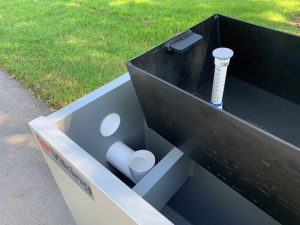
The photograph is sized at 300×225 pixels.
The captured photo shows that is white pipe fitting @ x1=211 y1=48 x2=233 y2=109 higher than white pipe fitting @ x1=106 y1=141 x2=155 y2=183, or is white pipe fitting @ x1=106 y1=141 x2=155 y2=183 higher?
white pipe fitting @ x1=211 y1=48 x2=233 y2=109

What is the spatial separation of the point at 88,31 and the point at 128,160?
2.04m

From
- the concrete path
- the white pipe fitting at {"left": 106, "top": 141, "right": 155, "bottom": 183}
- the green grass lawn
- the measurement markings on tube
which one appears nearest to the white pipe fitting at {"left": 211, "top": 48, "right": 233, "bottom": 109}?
the white pipe fitting at {"left": 106, "top": 141, "right": 155, "bottom": 183}

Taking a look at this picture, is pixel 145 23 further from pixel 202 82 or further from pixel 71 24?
pixel 202 82

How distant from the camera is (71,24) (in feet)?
9.27

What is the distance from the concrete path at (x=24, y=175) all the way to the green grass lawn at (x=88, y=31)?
7.2 inches

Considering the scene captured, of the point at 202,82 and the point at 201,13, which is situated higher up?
the point at 202,82

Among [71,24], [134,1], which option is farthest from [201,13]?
[71,24]

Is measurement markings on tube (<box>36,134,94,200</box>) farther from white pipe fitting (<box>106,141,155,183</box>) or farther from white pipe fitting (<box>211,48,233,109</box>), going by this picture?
white pipe fitting (<box>211,48,233,109</box>)

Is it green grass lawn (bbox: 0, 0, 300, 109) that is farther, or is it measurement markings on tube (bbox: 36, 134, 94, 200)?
green grass lawn (bbox: 0, 0, 300, 109)

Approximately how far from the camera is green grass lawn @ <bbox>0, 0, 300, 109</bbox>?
2178 millimetres

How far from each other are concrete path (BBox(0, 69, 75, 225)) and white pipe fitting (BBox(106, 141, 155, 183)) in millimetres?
647

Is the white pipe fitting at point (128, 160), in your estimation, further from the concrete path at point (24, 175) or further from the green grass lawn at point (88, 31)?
the green grass lawn at point (88, 31)

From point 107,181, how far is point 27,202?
1.10 m

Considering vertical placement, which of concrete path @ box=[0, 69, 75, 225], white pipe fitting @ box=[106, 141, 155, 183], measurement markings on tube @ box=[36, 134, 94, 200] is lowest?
concrete path @ box=[0, 69, 75, 225]
